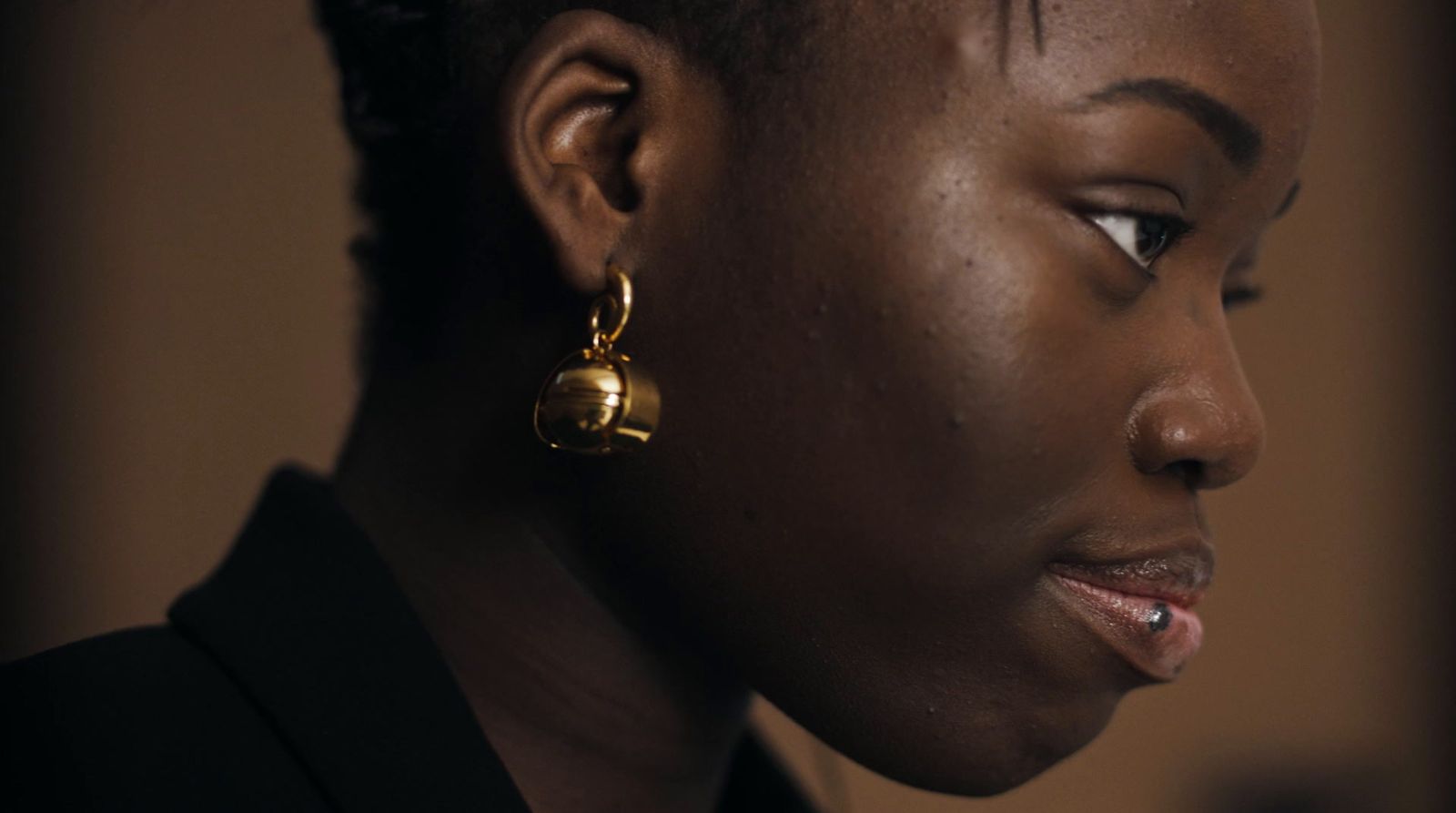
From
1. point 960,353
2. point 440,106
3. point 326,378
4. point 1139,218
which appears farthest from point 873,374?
point 326,378

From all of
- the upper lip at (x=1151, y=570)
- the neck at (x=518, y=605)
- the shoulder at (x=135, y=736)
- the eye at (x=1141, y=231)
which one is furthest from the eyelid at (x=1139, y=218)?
the shoulder at (x=135, y=736)

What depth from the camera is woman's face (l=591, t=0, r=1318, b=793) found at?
618 millimetres

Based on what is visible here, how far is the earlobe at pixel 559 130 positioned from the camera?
0.66 metres

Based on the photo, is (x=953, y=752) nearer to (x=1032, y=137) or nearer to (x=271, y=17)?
(x=1032, y=137)

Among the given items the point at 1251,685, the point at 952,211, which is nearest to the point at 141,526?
the point at 952,211

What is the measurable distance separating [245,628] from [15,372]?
0.23 m

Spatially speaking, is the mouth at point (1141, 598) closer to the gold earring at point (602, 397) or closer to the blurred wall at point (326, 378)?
the gold earring at point (602, 397)

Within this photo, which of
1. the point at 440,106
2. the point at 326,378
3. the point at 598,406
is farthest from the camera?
the point at 326,378

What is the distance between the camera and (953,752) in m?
0.68

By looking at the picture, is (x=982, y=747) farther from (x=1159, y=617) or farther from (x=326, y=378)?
(x=326, y=378)

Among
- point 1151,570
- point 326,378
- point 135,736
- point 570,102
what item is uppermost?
point 570,102

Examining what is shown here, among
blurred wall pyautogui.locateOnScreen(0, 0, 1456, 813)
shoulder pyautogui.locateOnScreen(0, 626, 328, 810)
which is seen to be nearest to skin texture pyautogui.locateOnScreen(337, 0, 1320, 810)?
shoulder pyautogui.locateOnScreen(0, 626, 328, 810)

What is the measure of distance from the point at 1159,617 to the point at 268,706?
39 centimetres

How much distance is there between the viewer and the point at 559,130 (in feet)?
2.20
